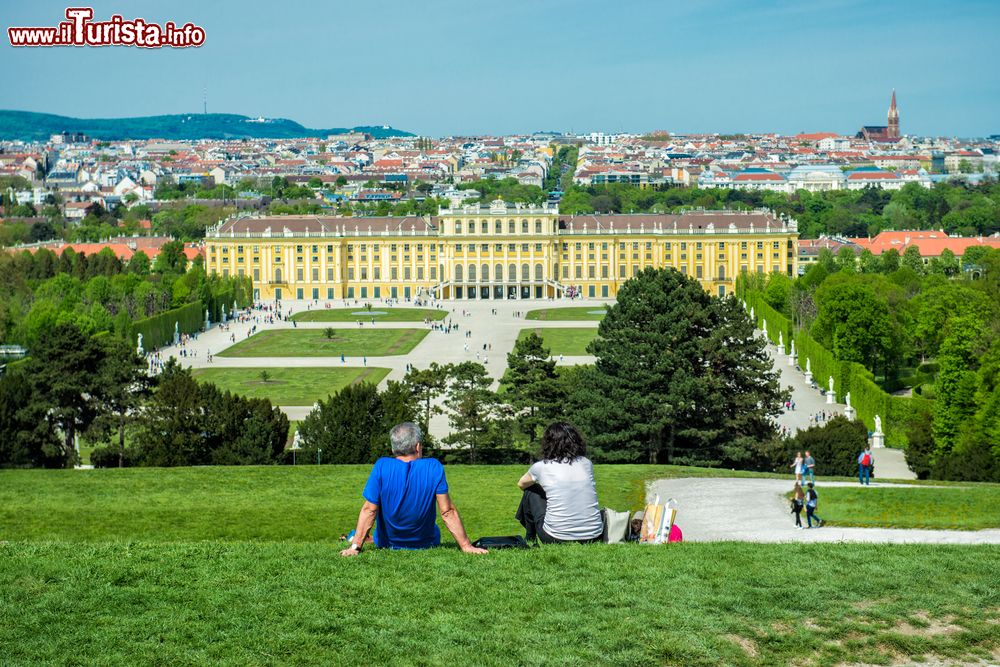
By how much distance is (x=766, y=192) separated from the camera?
152750 mm

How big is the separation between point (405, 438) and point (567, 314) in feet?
219

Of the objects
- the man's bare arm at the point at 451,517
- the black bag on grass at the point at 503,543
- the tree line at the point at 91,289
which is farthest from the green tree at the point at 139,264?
the man's bare arm at the point at 451,517

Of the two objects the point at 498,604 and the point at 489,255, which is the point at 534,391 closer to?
the point at 498,604

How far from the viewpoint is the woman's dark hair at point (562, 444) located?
32.2ft

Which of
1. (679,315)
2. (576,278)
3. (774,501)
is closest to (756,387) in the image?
(679,315)

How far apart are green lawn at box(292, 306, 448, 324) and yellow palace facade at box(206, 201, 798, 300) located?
8.83m

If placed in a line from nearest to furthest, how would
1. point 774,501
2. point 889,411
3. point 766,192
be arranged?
point 774,501, point 889,411, point 766,192

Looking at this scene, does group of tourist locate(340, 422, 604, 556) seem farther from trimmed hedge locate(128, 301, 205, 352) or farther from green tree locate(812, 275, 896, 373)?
trimmed hedge locate(128, 301, 205, 352)

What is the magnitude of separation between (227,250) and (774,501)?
74.4 meters

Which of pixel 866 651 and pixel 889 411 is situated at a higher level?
pixel 866 651

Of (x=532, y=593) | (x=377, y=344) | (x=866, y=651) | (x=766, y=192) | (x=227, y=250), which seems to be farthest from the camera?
(x=766, y=192)

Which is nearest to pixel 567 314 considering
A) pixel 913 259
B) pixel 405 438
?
pixel 913 259

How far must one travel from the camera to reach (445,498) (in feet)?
30.7

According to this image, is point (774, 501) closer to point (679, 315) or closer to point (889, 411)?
point (679, 315)
